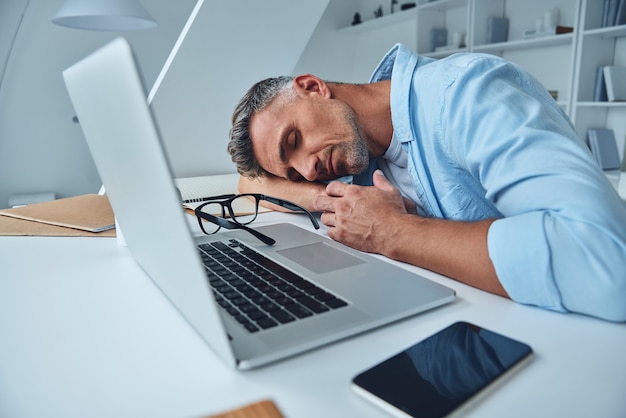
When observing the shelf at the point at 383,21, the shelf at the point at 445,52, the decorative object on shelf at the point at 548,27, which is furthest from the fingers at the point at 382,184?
the shelf at the point at 383,21

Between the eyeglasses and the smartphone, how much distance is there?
15.5 inches

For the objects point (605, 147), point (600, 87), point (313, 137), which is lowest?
point (605, 147)

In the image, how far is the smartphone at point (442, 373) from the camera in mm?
356

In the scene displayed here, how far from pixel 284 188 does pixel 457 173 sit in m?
0.50

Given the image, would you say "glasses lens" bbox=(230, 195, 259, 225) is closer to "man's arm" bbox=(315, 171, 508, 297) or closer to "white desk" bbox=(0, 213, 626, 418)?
"man's arm" bbox=(315, 171, 508, 297)

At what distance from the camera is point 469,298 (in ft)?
1.93

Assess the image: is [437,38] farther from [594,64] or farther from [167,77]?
[167,77]

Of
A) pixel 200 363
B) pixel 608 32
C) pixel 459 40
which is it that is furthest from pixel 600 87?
pixel 200 363

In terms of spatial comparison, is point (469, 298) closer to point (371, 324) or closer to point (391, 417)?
point (371, 324)

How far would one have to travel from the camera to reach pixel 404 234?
2.36ft

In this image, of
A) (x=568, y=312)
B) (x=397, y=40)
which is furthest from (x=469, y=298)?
(x=397, y=40)

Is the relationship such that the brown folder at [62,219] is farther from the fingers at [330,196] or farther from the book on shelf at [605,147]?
the book on shelf at [605,147]

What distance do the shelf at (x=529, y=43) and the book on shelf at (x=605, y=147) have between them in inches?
23.5

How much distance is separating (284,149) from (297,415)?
32.5 inches
